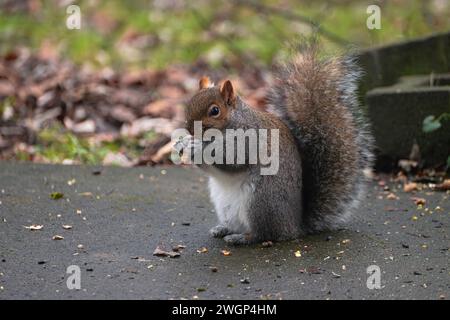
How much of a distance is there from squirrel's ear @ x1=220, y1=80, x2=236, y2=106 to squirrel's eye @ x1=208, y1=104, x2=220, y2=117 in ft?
0.22

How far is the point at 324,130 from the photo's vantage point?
12.3ft

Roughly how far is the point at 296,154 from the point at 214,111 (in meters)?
0.48

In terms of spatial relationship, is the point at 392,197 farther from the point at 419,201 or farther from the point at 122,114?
the point at 122,114

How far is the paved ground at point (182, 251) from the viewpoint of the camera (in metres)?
2.93

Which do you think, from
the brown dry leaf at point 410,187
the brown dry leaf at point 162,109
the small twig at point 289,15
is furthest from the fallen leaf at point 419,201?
the small twig at point 289,15

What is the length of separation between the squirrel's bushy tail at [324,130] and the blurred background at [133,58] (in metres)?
0.21

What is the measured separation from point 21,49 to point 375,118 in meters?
4.60

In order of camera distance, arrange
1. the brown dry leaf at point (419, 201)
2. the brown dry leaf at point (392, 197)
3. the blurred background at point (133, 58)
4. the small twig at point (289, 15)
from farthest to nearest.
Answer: the small twig at point (289, 15) → the blurred background at point (133, 58) → the brown dry leaf at point (392, 197) → the brown dry leaf at point (419, 201)

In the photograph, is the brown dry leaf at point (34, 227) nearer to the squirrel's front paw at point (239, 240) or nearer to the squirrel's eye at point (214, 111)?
the squirrel's front paw at point (239, 240)

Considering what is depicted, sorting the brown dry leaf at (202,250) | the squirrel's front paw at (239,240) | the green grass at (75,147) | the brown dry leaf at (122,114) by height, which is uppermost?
the brown dry leaf at (122,114)

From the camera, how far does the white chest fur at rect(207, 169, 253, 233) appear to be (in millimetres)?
3502

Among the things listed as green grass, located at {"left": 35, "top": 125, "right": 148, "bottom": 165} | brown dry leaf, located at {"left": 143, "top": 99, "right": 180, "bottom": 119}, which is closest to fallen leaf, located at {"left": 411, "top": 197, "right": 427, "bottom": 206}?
green grass, located at {"left": 35, "top": 125, "right": 148, "bottom": 165}

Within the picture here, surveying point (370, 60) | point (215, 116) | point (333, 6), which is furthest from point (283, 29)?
point (215, 116)

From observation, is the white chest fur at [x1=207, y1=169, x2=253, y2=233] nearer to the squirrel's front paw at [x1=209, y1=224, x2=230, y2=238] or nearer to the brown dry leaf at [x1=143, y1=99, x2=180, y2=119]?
the squirrel's front paw at [x1=209, y1=224, x2=230, y2=238]
